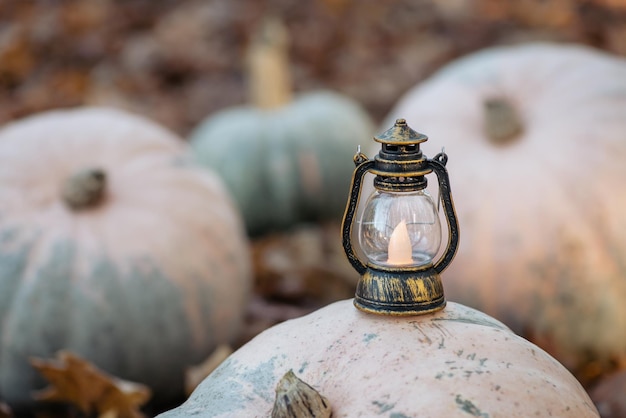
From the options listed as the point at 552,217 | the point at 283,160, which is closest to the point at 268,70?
the point at 283,160

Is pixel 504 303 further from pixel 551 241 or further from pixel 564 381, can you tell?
pixel 564 381

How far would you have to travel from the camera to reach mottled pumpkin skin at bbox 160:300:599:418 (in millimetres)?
1515

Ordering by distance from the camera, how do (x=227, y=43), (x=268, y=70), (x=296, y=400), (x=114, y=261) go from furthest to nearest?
(x=227, y=43)
(x=268, y=70)
(x=114, y=261)
(x=296, y=400)

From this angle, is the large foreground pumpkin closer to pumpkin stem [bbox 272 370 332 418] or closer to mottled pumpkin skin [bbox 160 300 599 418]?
mottled pumpkin skin [bbox 160 300 599 418]

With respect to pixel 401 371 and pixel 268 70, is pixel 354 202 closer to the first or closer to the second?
pixel 401 371

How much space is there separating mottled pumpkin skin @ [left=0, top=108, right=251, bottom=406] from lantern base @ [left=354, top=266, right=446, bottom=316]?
1.15 metres

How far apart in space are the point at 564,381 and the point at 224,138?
330 centimetres

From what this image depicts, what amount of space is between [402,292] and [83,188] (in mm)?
1322

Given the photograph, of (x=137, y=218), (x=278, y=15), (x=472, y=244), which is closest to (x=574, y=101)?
(x=472, y=244)

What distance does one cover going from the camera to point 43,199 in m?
2.79

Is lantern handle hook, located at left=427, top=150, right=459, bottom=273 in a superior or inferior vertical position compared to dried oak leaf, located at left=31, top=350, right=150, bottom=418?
superior

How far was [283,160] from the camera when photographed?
4.72 m

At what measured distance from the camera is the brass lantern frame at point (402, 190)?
5.50ft

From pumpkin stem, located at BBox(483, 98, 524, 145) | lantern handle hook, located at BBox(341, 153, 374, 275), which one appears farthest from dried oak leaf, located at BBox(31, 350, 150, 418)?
pumpkin stem, located at BBox(483, 98, 524, 145)
